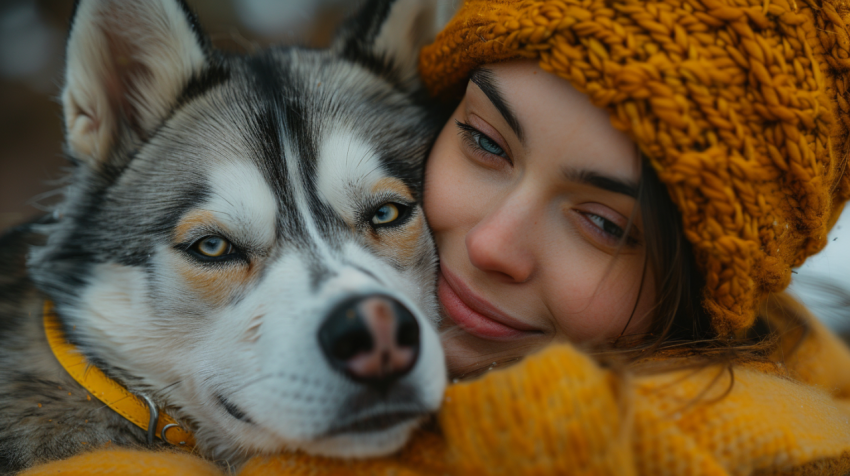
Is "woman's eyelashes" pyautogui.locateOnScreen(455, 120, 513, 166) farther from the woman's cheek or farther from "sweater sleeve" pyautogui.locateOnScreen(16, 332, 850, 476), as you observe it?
"sweater sleeve" pyautogui.locateOnScreen(16, 332, 850, 476)

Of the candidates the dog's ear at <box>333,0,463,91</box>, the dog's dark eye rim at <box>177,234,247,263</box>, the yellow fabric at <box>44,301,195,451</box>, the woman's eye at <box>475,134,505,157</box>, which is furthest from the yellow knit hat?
the yellow fabric at <box>44,301,195,451</box>

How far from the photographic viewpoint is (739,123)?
1448mm

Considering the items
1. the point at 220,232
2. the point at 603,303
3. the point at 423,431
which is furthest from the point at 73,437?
the point at 603,303

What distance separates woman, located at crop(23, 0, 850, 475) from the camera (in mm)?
1188

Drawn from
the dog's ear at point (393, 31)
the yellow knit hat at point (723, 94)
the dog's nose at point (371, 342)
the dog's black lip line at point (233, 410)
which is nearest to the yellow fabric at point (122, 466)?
the dog's black lip line at point (233, 410)

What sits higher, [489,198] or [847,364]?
[489,198]

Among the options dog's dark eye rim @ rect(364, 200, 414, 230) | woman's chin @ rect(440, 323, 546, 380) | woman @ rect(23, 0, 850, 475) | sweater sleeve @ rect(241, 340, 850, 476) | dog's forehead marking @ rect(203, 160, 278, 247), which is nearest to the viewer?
sweater sleeve @ rect(241, 340, 850, 476)

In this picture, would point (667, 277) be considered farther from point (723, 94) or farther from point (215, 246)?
point (215, 246)

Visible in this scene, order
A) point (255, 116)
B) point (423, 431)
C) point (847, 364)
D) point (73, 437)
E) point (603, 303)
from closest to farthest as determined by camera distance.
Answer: point (423, 431)
point (603, 303)
point (73, 437)
point (255, 116)
point (847, 364)

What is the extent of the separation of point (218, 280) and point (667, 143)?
1536mm

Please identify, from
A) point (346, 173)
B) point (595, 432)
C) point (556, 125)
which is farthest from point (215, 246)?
point (595, 432)

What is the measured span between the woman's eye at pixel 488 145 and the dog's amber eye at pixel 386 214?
1.39 feet

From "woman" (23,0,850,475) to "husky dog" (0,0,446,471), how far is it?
203 millimetres

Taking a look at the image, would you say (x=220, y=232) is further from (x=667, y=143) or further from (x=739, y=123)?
(x=739, y=123)
